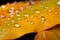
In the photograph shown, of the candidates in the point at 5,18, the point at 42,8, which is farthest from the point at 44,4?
the point at 5,18

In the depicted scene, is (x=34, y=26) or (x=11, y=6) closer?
(x=34, y=26)

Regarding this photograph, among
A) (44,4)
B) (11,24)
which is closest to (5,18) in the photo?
(11,24)

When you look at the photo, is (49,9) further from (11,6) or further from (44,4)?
(11,6)

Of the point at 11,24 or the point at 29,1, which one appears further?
the point at 29,1

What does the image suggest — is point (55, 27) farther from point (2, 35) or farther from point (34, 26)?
point (2, 35)

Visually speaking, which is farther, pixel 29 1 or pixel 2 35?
pixel 29 1

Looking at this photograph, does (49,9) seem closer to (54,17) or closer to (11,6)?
(54,17)
